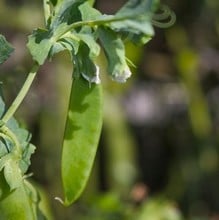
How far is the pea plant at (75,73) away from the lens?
3.88ft

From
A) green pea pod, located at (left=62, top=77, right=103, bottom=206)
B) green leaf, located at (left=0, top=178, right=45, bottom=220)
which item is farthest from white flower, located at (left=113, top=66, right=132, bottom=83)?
green leaf, located at (left=0, top=178, right=45, bottom=220)

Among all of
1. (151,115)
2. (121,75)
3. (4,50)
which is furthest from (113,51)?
(151,115)

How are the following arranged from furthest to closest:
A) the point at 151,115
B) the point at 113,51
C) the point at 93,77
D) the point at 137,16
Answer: the point at 151,115
the point at 93,77
the point at 113,51
the point at 137,16

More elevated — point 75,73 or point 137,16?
point 137,16

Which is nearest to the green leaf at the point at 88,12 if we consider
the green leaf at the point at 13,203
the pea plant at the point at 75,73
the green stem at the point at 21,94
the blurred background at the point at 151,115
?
the pea plant at the point at 75,73

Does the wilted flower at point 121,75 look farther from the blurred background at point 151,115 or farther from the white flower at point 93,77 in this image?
the blurred background at point 151,115

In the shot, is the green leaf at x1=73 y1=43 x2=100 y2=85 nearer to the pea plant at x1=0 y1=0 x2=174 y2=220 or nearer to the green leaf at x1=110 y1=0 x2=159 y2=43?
the pea plant at x1=0 y1=0 x2=174 y2=220

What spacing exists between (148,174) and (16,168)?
8.76 feet

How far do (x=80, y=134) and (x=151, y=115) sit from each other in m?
2.61

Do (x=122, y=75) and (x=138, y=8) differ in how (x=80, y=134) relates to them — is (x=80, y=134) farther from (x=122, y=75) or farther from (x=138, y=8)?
(x=138, y=8)

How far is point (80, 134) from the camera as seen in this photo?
139 cm

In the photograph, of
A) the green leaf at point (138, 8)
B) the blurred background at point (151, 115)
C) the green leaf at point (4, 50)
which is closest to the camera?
the green leaf at point (138, 8)

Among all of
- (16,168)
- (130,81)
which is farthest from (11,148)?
(130,81)

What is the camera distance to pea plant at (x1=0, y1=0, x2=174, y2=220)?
1.18 meters
